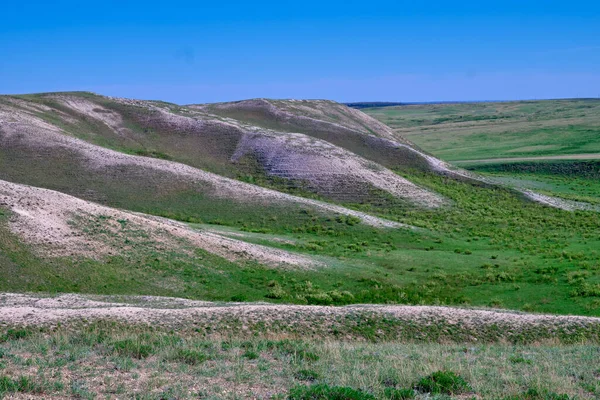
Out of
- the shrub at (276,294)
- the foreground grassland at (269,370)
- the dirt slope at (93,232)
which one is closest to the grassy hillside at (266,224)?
the shrub at (276,294)

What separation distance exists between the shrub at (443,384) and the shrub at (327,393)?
5.52 feet

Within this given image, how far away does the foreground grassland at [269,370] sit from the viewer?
38.4ft

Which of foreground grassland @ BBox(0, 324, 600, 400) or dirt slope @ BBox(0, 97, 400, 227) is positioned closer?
foreground grassland @ BBox(0, 324, 600, 400)

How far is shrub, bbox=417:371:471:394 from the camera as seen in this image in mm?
12250

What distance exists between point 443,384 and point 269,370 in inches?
160

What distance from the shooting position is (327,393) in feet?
37.4

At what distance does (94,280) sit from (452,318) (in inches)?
751

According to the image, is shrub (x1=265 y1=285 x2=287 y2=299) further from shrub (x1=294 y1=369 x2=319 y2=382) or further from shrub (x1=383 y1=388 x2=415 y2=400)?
shrub (x1=383 y1=388 x2=415 y2=400)

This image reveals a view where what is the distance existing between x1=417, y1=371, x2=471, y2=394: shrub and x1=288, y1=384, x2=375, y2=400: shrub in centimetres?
168

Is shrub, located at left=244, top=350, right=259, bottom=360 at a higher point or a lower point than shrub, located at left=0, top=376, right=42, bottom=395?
lower

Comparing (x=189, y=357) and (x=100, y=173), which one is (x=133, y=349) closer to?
(x=189, y=357)

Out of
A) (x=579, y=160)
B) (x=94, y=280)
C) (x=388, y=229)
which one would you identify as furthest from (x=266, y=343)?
(x=579, y=160)

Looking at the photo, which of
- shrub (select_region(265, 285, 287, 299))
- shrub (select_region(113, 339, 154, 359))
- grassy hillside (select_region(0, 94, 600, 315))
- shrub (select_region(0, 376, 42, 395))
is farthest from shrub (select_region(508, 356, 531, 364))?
shrub (select_region(265, 285, 287, 299))

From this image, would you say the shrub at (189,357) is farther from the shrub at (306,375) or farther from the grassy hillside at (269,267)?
the shrub at (306,375)
